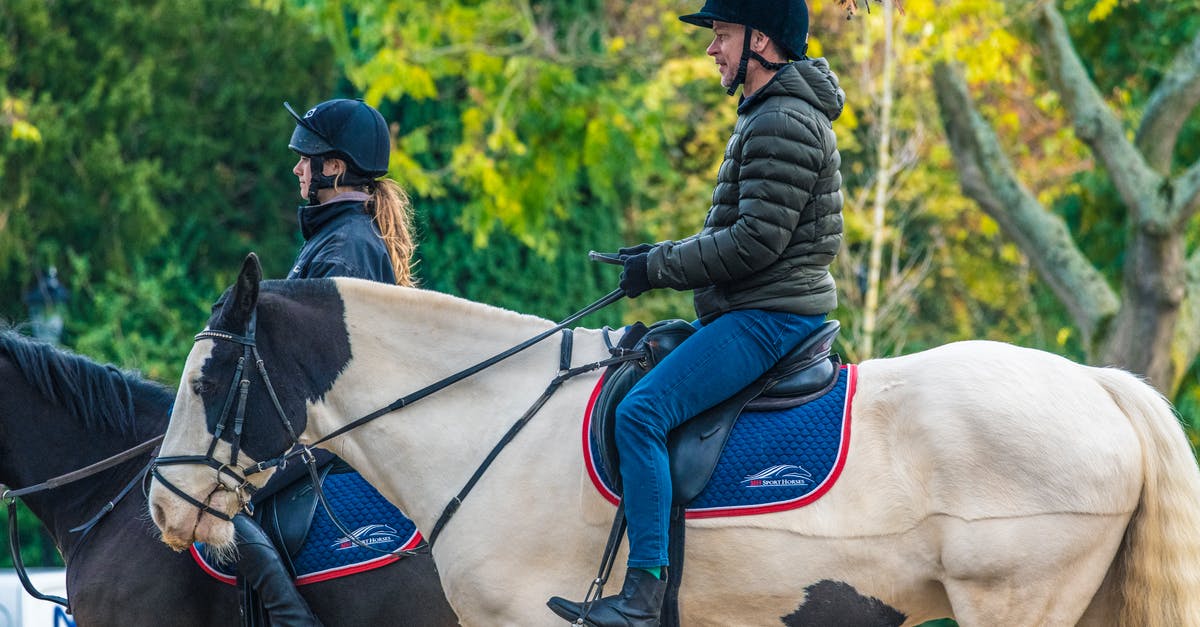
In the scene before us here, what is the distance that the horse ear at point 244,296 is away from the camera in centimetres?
410

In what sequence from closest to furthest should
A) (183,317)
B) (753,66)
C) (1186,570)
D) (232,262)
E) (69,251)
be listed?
(1186,570) < (753,66) < (69,251) < (183,317) < (232,262)

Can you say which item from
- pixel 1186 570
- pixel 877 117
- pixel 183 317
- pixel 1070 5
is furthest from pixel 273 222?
pixel 1186 570

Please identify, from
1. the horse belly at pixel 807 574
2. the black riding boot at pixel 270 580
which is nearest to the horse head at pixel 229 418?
the black riding boot at pixel 270 580

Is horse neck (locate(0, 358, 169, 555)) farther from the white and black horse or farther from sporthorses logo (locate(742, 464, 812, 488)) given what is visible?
sporthorses logo (locate(742, 464, 812, 488))

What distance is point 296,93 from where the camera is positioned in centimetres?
1872

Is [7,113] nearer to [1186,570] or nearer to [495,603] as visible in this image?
[495,603]

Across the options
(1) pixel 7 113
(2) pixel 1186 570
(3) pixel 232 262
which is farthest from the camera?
(3) pixel 232 262

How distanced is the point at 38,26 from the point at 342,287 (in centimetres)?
1324

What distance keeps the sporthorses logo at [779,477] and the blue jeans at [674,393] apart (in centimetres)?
27

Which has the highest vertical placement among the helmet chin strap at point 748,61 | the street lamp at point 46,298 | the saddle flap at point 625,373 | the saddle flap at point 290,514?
the helmet chin strap at point 748,61

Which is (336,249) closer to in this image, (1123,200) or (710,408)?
(710,408)

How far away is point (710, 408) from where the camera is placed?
4.21 metres

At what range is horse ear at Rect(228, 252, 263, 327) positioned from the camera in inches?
161

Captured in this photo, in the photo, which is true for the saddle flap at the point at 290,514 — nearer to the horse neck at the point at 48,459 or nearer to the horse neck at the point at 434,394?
the horse neck at the point at 48,459
